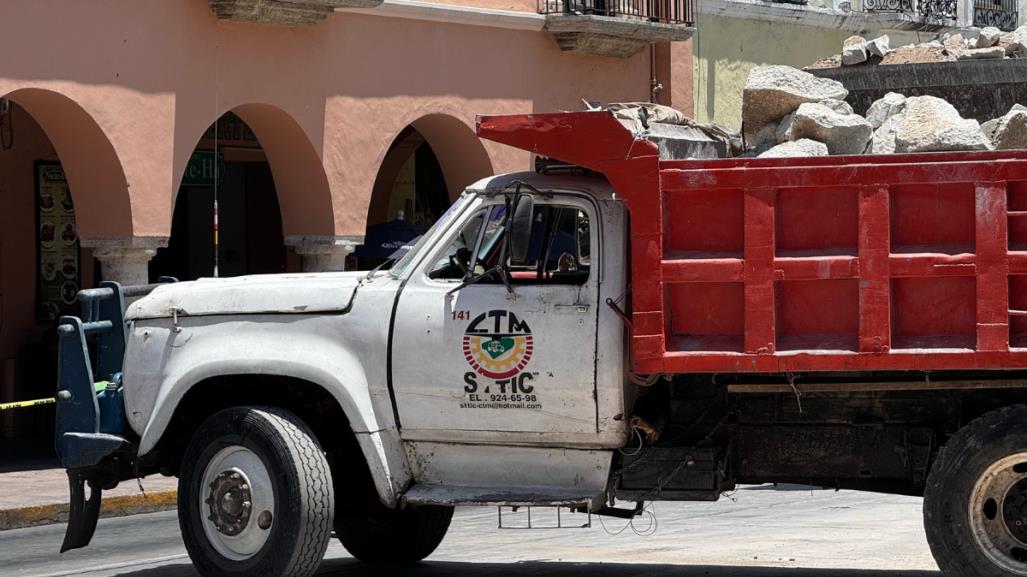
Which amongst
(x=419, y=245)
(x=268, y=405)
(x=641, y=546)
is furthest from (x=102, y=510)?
(x=419, y=245)

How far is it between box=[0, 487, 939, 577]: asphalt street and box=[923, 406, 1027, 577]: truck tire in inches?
66.0

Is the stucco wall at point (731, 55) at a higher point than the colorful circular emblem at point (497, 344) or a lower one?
higher

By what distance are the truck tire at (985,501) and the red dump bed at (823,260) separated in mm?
366

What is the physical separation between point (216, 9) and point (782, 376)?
11.4 meters

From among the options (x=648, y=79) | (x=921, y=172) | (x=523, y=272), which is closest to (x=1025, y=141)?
(x=921, y=172)

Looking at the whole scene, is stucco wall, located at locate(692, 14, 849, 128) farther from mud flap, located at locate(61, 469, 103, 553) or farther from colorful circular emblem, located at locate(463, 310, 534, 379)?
colorful circular emblem, located at locate(463, 310, 534, 379)

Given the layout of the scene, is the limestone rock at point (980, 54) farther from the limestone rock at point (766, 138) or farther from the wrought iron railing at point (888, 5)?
the wrought iron railing at point (888, 5)

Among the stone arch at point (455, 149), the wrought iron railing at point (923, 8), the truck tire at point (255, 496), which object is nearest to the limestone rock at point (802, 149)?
the truck tire at point (255, 496)

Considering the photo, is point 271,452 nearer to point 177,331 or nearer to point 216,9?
point 177,331

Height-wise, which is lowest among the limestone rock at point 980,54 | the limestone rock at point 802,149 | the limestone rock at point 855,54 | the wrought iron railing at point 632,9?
the limestone rock at point 802,149

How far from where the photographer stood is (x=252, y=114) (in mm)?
19859

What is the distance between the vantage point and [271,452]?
9.00 metres

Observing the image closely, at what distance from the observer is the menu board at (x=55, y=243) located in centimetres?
2117

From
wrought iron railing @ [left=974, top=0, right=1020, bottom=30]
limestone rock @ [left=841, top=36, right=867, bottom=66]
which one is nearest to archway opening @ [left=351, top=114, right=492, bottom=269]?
limestone rock @ [left=841, top=36, right=867, bottom=66]
